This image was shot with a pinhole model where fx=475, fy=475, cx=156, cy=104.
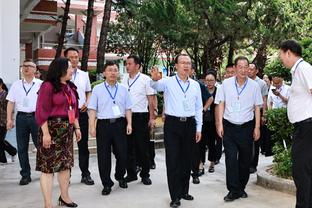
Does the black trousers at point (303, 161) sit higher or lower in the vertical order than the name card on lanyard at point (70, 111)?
lower

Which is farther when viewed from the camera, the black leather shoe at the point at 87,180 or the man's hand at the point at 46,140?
the black leather shoe at the point at 87,180

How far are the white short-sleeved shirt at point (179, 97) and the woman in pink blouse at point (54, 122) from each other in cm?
112

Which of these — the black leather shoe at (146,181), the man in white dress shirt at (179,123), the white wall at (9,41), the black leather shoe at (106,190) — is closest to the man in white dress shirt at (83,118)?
the black leather shoe at (106,190)

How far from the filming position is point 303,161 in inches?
180

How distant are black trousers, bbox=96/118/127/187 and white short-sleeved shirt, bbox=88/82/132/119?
0.10 metres

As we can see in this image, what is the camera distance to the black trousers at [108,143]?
238 inches

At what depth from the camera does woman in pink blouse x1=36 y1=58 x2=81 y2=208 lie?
4.91m

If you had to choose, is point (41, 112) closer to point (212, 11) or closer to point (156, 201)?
point (156, 201)

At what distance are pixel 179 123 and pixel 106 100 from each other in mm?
1106

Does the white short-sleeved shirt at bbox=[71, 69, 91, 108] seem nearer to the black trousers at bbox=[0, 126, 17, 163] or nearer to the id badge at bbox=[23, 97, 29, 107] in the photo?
the id badge at bbox=[23, 97, 29, 107]

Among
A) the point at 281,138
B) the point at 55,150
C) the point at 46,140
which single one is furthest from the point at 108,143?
the point at 281,138

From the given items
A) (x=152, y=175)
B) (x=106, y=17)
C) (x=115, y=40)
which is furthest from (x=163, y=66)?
(x=152, y=175)

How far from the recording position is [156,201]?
567cm

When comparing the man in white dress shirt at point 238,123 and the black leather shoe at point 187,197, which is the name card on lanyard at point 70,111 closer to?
the black leather shoe at point 187,197
